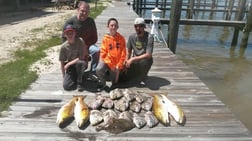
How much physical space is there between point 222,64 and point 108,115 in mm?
9948

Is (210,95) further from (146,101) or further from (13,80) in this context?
(13,80)

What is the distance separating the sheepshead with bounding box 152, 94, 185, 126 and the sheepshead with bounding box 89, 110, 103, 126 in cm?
90

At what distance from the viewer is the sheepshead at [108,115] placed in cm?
461

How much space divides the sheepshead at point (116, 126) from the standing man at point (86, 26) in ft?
7.62

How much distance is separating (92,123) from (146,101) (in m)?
1.13

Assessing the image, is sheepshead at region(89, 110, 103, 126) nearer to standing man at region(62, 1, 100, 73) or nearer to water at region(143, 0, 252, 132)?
standing man at region(62, 1, 100, 73)

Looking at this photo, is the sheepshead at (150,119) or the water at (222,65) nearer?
the sheepshead at (150,119)

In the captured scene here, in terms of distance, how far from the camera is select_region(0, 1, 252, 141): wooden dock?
4.30 m

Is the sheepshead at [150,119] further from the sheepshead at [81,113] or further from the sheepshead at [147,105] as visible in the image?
the sheepshead at [81,113]

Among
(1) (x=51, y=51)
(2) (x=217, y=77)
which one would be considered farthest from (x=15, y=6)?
(2) (x=217, y=77)

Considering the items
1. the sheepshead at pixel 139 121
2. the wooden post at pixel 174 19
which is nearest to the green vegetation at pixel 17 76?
the sheepshead at pixel 139 121

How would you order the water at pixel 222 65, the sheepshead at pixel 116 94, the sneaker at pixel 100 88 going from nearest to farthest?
the sheepshead at pixel 116 94
the sneaker at pixel 100 88
the water at pixel 222 65

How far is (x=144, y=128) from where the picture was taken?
4.54 meters

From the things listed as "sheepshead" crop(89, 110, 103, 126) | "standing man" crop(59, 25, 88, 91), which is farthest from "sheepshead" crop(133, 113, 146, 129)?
"standing man" crop(59, 25, 88, 91)
